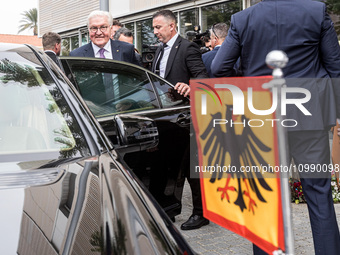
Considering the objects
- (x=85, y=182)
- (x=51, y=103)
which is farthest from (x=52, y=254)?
(x=51, y=103)

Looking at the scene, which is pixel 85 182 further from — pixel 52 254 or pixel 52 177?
pixel 52 254

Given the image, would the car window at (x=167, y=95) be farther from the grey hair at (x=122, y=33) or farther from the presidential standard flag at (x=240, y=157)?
the grey hair at (x=122, y=33)

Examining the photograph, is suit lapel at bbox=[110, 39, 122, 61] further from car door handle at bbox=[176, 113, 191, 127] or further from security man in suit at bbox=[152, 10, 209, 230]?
car door handle at bbox=[176, 113, 191, 127]

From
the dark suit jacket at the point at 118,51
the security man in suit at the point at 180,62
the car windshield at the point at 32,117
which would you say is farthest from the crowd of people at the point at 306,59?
the dark suit jacket at the point at 118,51

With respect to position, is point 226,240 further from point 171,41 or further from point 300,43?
point 171,41

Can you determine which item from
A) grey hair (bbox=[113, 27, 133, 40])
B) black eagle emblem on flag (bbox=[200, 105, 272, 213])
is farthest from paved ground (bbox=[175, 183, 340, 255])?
grey hair (bbox=[113, 27, 133, 40])

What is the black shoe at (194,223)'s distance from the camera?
419cm

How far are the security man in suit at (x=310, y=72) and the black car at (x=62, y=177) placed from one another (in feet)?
2.80

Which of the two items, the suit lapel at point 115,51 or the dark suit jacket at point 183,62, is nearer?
the dark suit jacket at point 183,62

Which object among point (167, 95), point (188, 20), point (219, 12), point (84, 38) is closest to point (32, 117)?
point (167, 95)

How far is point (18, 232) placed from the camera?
1.33 m

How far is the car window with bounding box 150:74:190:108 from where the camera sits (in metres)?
3.82

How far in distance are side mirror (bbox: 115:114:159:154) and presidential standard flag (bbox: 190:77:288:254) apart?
0.26 metres

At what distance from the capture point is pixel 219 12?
41.7 ft
